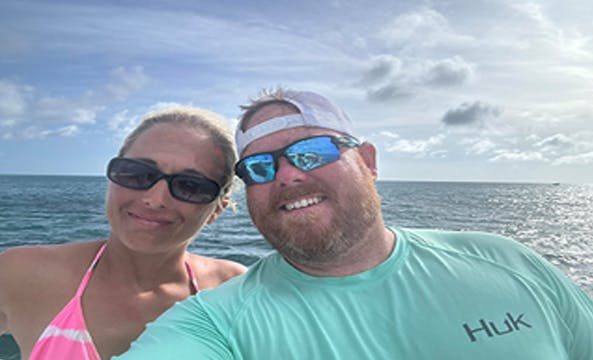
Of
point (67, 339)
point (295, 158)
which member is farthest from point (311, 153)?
point (67, 339)

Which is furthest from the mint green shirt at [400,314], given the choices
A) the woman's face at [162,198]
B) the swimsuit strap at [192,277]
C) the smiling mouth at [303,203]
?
the swimsuit strap at [192,277]

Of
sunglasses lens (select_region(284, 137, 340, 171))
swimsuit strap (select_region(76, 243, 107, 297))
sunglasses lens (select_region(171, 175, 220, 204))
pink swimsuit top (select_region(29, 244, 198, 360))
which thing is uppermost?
sunglasses lens (select_region(284, 137, 340, 171))

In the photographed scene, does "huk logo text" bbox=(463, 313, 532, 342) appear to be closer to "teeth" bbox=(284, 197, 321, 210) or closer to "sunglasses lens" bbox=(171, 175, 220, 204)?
"teeth" bbox=(284, 197, 321, 210)

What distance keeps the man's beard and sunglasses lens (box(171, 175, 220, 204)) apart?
55 cm

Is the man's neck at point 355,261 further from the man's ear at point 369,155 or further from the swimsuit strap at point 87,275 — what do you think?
the swimsuit strap at point 87,275

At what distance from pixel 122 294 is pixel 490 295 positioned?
7.46 feet

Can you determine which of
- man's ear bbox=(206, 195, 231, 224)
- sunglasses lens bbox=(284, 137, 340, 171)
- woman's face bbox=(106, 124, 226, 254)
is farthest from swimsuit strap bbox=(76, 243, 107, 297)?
sunglasses lens bbox=(284, 137, 340, 171)

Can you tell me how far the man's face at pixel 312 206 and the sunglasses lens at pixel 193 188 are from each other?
17.1 inches

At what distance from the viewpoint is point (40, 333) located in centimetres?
241

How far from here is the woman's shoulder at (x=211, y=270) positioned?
10.2 ft

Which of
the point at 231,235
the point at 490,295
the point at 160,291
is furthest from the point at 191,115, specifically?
the point at 231,235

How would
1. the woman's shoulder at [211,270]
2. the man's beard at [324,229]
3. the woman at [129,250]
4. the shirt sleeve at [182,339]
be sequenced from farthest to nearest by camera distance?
the woman's shoulder at [211,270] → the woman at [129,250] → the man's beard at [324,229] → the shirt sleeve at [182,339]

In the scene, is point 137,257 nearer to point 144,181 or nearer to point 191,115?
point 144,181

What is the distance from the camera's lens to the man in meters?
1.65
